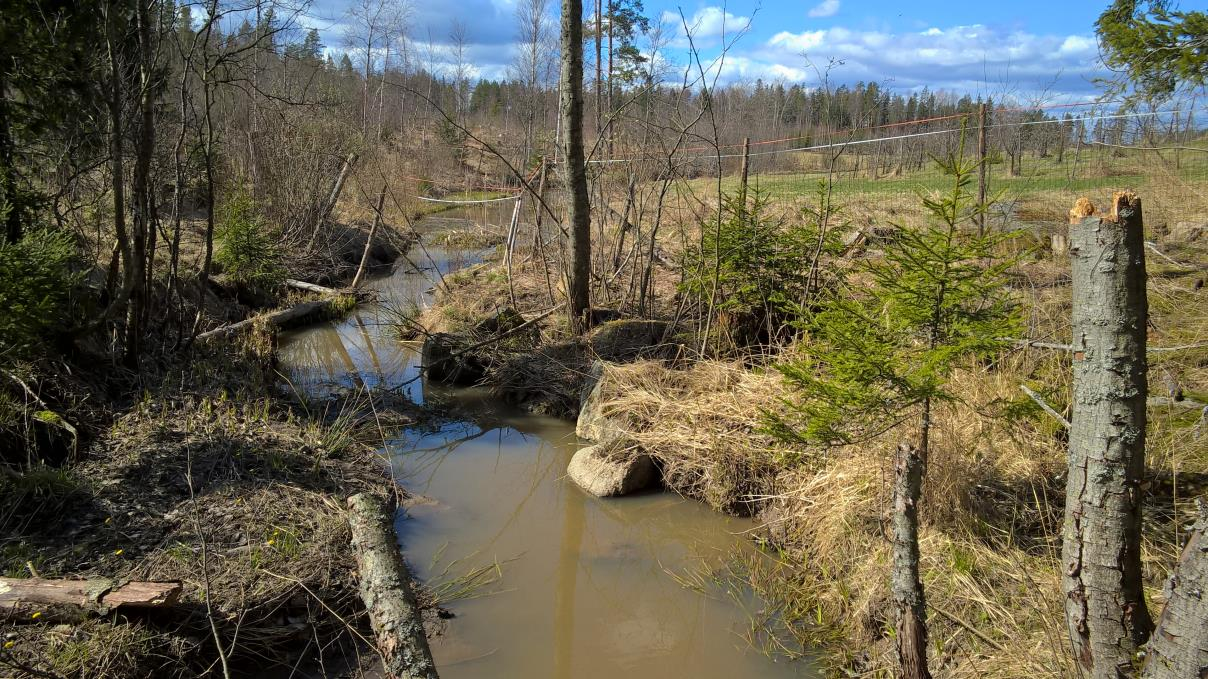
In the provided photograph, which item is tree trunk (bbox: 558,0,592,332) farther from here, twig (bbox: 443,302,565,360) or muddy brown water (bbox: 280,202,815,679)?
muddy brown water (bbox: 280,202,815,679)

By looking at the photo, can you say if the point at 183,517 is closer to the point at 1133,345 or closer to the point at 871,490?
the point at 871,490

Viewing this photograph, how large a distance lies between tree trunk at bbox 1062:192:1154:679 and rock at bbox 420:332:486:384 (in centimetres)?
711

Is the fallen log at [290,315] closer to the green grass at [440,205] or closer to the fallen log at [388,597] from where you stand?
the fallen log at [388,597]

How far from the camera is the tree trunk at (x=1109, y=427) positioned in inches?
93.7

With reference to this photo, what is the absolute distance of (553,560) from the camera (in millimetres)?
5406

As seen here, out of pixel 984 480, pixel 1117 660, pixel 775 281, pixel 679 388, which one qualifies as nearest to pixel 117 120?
pixel 679 388

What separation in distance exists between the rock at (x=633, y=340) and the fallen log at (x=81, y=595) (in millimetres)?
4876

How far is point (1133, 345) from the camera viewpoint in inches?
94.0

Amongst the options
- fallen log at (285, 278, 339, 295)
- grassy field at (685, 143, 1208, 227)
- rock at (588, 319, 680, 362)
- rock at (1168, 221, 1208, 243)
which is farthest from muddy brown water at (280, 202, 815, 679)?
rock at (1168, 221, 1208, 243)

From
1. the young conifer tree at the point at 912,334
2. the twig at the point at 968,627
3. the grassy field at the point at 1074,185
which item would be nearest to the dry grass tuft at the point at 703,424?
the young conifer tree at the point at 912,334

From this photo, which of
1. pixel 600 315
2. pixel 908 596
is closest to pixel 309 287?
pixel 600 315

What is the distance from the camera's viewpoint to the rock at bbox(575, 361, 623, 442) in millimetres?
6789

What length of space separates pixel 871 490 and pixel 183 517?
166 inches

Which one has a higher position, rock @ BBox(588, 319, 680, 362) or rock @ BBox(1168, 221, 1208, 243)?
rock @ BBox(1168, 221, 1208, 243)
